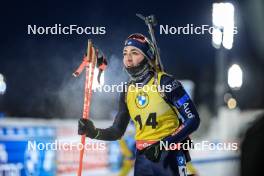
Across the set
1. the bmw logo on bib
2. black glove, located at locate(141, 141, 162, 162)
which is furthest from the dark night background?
black glove, located at locate(141, 141, 162, 162)

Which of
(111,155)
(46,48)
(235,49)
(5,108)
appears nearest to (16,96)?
(5,108)

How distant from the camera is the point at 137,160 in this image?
3.04 m

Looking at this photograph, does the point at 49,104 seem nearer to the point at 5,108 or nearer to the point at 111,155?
the point at 5,108

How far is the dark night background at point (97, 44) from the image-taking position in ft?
10.1

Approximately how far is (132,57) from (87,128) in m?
0.44

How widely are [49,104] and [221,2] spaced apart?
1.06 meters

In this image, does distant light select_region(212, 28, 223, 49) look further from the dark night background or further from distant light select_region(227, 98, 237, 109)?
distant light select_region(227, 98, 237, 109)

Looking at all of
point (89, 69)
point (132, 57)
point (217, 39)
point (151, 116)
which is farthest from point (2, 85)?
point (217, 39)

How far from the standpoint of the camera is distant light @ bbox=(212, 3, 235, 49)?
3062 mm

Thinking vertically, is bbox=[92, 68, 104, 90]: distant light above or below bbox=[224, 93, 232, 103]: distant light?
above

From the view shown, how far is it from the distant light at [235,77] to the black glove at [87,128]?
749mm

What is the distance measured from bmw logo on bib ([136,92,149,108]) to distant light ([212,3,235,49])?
0.45 m

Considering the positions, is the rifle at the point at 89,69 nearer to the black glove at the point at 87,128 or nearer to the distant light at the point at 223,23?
the black glove at the point at 87,128

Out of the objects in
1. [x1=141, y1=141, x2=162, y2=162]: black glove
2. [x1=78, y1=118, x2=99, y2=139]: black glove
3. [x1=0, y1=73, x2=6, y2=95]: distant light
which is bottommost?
[x1=141, y1=141, x2=162, y2=162]: black glove
